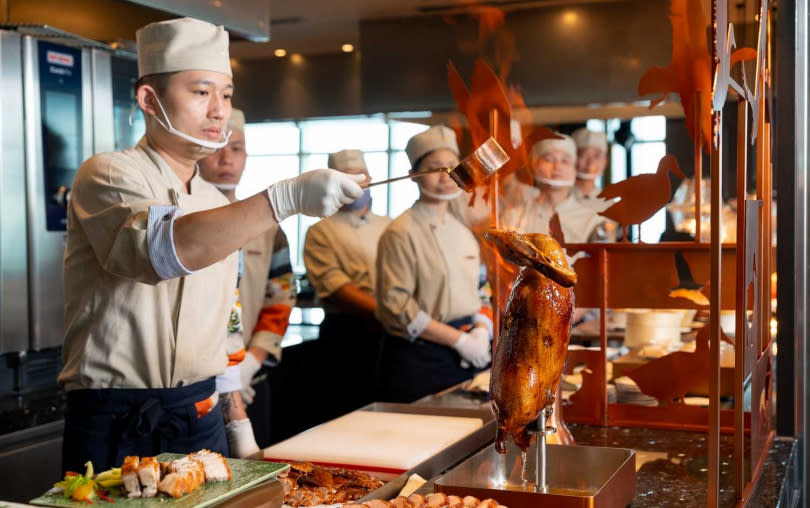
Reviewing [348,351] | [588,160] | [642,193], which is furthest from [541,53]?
[642,193]

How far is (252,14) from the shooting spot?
9.06 ft

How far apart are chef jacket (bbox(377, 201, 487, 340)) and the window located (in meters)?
3.78

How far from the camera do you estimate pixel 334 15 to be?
22.0 ft

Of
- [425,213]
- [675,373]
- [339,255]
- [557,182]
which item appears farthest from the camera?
[557,182]

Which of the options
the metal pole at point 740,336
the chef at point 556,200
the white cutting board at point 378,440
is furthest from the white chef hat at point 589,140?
the metal pole at point 740,336

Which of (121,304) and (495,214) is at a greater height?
(495,214)

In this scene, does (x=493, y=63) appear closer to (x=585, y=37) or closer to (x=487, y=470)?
(x=585, y=37)

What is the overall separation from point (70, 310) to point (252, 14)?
1.19 m

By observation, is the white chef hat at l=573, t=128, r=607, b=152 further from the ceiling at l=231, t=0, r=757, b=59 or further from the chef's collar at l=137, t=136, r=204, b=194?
the chef's collar at l=137, t=136, r=204, b=194

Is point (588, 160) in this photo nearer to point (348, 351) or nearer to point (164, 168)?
point (348, 351)

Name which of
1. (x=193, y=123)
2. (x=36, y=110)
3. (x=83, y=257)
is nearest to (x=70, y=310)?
(x=83, y=257)

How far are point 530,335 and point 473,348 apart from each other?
96.1 inches

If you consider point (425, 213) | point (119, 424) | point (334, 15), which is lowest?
point (119, 424)

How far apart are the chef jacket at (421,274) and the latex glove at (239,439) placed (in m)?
1.32
